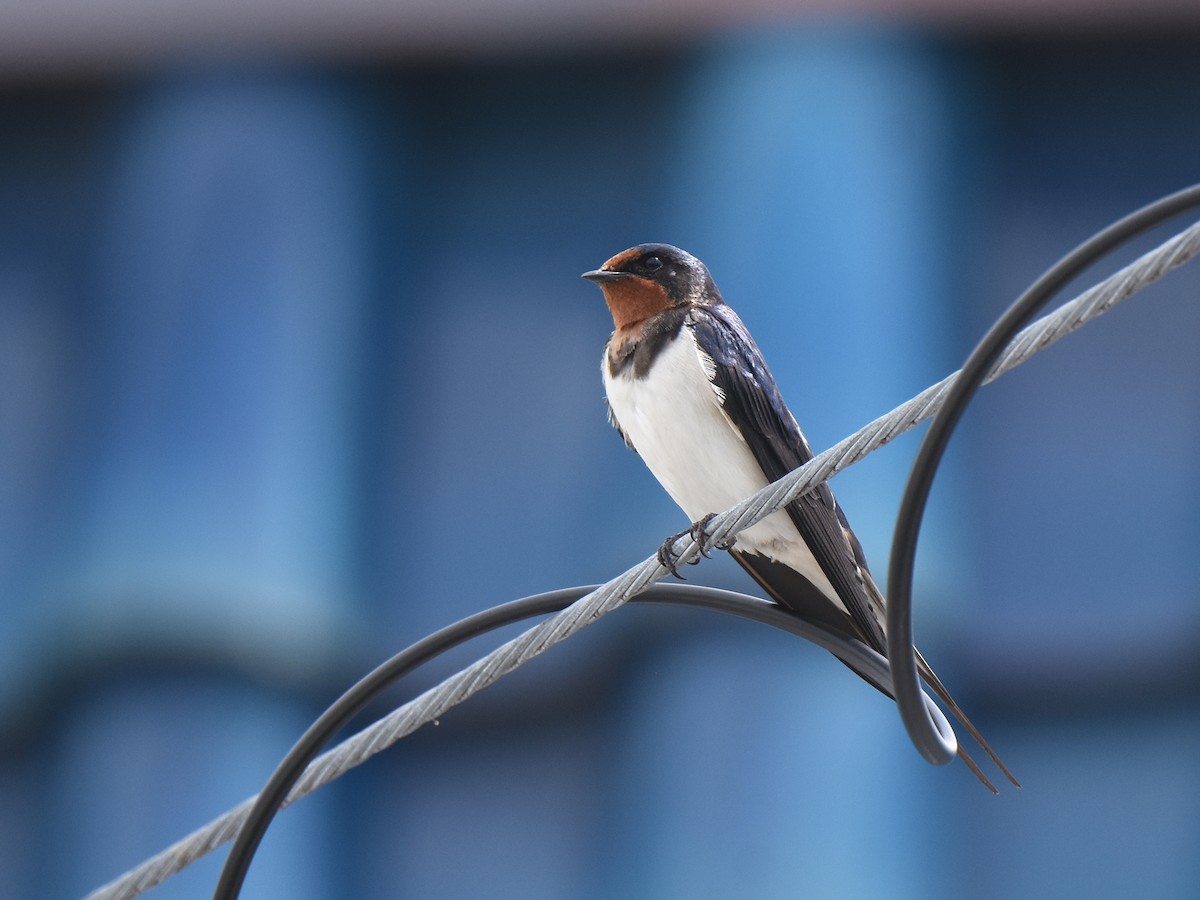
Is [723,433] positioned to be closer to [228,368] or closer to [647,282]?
[647,282]

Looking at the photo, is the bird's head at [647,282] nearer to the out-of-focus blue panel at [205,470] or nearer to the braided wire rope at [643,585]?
the braided wire rope at [643,585]

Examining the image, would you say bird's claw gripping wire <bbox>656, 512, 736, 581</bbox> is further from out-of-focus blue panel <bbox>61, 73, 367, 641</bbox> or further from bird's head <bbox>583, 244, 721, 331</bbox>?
out-of-focus blue panel <bbox>61, 73, 367, 641</bbox>

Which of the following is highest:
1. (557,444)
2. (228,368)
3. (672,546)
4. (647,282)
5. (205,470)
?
(228,368)

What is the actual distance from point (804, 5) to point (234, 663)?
9.96 feet

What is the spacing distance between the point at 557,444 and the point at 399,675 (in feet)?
13.6

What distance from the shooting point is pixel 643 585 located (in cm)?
129

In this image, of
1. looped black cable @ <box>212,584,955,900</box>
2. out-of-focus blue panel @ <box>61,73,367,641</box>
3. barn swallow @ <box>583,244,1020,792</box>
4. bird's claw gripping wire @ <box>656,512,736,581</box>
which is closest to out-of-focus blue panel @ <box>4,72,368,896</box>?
out-of-focus blue panel @ <box>61,73,367,641</box>

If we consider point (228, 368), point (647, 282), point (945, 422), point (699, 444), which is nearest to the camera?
point (945, 422)

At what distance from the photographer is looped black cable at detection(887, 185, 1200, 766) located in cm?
105

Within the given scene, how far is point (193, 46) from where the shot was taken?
596cm

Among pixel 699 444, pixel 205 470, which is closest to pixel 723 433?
pixel 699 444

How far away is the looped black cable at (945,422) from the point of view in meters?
1.05

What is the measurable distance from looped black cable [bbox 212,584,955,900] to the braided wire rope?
2 centimetres

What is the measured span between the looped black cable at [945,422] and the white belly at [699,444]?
696mm
